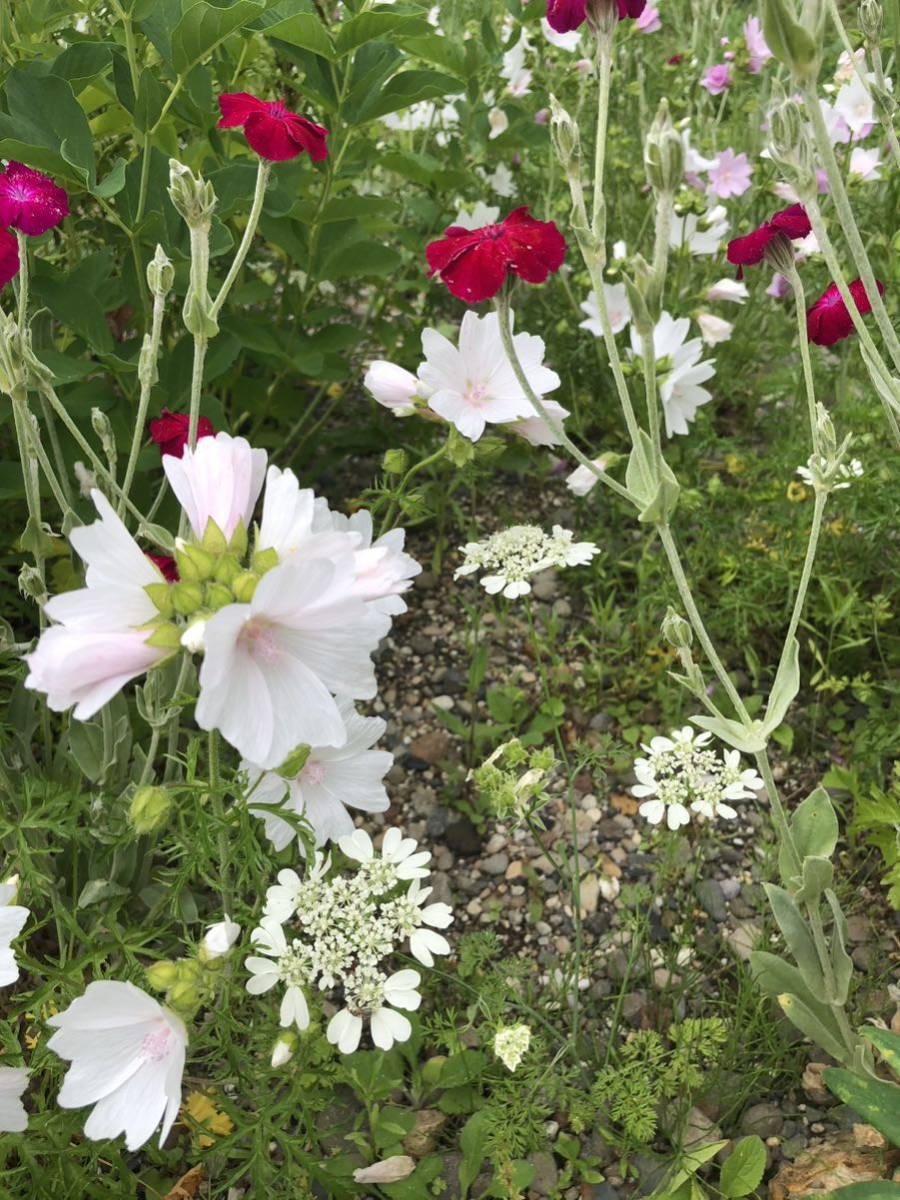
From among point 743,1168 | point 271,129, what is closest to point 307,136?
point 271,129

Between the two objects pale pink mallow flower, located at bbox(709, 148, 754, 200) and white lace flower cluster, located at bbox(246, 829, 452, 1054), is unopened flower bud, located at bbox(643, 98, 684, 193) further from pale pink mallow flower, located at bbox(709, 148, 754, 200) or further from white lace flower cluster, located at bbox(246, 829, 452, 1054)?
pale pink mallow flower, located at bbox(709, 148, 754, 200)

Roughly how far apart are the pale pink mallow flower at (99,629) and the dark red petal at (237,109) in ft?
2.65

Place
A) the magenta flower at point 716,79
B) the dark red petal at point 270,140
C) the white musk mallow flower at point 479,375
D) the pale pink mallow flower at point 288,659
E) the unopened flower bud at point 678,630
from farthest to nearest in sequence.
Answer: the magenta flower at point 716,79
the white musk mallow flower at point 479,375
the dark red petal at point 270,140
the unopened flower bud at point 678,630
the pale pink mallow flower at point 288,659

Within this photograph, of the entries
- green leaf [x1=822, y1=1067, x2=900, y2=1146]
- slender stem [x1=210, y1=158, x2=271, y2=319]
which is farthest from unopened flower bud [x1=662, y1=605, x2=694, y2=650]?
slender stem [x1=210, y1=158, x2=271, y2=319]

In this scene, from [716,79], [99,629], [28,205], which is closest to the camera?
[99,629]

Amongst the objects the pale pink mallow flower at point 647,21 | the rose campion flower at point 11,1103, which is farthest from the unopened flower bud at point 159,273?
the pale pink mallow flower at point 647,21

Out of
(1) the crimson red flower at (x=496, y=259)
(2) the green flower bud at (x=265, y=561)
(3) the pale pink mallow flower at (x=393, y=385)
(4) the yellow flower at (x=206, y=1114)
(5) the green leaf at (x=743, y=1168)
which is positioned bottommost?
(4) the yellow flower at (x=206, y=1114)

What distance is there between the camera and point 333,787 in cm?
131

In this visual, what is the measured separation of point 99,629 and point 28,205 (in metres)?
0.77

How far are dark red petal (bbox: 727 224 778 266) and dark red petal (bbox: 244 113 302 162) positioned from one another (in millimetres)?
621

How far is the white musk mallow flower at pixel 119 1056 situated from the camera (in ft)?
3.42

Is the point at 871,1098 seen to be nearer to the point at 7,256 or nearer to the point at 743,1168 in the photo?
the point at 743,1168

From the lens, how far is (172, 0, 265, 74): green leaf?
1547 millimetres

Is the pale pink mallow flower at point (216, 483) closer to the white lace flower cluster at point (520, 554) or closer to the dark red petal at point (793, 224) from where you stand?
the white lace flower cluster at point (520, 554)
